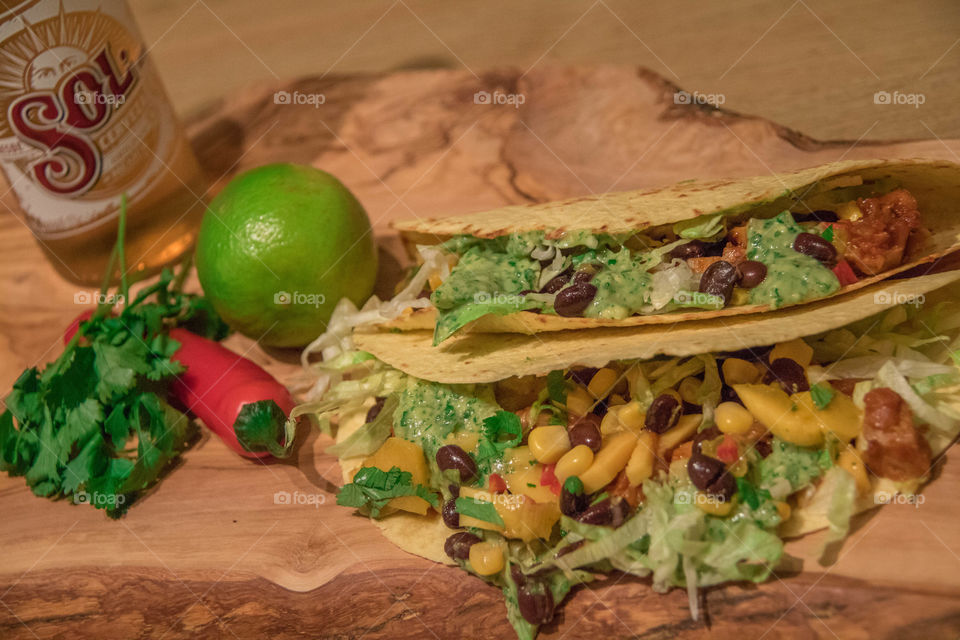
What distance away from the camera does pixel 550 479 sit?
2740 millimetres

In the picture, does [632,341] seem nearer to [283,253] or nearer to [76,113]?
[283,253]

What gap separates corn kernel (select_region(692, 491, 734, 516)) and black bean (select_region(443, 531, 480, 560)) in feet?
2.71

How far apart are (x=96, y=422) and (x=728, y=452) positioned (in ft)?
8.80

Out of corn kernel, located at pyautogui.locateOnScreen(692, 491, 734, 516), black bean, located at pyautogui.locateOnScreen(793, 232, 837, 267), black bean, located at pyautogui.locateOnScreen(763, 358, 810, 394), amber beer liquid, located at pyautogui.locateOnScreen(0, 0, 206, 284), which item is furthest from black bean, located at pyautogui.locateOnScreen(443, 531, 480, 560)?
amber beer liquid, located at pyautogui.locateOnScreen(0, 0, 206, 284)

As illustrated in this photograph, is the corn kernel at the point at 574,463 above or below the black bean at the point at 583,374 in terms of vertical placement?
below

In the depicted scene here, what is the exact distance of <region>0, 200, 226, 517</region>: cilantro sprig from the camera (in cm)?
327

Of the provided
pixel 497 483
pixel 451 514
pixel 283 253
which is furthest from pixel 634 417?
pixel 283 253

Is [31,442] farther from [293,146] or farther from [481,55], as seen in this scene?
[481,55]

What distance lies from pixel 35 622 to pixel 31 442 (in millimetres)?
816

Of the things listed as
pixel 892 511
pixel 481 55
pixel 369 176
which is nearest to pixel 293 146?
pixel 369 176

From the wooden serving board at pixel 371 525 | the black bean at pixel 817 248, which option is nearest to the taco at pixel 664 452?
the wooden serving board at pixel 371 525

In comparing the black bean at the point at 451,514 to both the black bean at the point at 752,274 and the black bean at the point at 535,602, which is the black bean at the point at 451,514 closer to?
the black bean at the point at 535,602

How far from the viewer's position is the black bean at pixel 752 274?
8.95 ft

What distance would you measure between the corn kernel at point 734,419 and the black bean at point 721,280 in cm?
39
